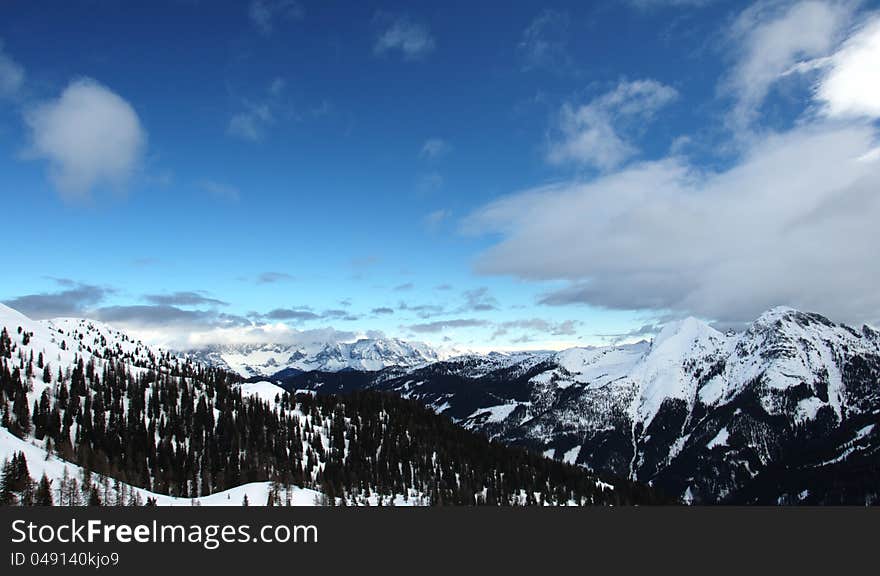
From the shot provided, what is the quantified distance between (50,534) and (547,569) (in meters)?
54.9

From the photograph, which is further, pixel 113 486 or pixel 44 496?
pixel 113 486

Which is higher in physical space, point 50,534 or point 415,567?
point 50,534

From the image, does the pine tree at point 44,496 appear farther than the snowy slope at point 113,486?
No

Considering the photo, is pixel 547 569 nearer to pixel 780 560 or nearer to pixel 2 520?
pixel 780 560

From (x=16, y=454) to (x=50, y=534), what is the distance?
125754 mm

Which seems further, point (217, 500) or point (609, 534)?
point (217, 500)

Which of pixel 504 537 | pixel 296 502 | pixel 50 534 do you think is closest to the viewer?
pixel 50 534

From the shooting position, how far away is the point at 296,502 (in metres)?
185

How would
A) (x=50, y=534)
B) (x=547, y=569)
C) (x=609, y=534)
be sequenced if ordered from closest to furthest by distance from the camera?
(x=50, y=534) < (x=547, y=569) < (x=609, y=534)

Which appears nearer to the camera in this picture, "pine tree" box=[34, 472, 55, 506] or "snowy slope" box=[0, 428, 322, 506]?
"pine tree" box=[34, 472, 55, 506]

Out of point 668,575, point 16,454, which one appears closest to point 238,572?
point 668,575

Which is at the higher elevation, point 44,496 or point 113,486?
point 44,496

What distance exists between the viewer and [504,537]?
90.2 metres

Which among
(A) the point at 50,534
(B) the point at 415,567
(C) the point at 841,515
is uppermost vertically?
(A) the point at 50,534
